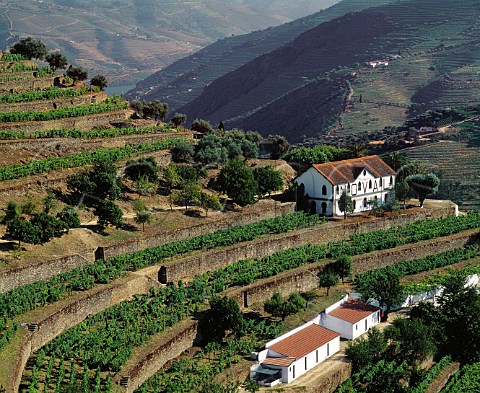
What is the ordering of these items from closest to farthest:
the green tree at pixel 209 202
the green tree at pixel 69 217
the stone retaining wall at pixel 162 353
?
the stone retaining wall at pixel 162 353 → the green tree at pixel 69 217 → the green tree at pixel 209 202

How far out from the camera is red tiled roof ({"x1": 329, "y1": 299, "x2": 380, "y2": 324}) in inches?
1953

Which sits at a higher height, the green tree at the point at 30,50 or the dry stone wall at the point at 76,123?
the green tree at the point at 30,50

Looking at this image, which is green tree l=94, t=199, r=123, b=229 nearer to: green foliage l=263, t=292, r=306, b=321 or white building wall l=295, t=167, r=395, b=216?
green foliage l=263, t=292, r=306, b=321

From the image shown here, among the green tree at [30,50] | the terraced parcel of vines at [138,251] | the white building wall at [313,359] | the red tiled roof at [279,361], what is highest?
the green tree at [30,50]

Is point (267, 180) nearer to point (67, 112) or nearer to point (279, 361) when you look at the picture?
point (67, 112)

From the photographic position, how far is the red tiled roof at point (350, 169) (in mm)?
66938

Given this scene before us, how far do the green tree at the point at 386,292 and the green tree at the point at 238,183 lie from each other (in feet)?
43.0

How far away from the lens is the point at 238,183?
6288cm

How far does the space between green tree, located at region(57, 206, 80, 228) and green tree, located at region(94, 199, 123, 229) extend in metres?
1.45

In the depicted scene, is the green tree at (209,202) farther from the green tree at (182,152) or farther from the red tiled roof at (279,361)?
the red tiled roof at (279,361)

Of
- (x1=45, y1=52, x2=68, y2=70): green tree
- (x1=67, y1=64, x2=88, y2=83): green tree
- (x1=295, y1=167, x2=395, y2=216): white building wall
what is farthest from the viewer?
(x1=45, y1=52, x2=68, y2=70): green tree

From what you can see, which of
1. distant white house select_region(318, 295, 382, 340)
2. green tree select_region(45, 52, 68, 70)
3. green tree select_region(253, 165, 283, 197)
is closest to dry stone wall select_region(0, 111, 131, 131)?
green tree select_region(45, 52, 68, 70)

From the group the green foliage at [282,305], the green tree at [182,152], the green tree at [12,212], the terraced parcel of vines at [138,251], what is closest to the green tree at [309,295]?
the terraced parcel of vines at [138,251]

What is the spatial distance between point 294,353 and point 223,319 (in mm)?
4030
